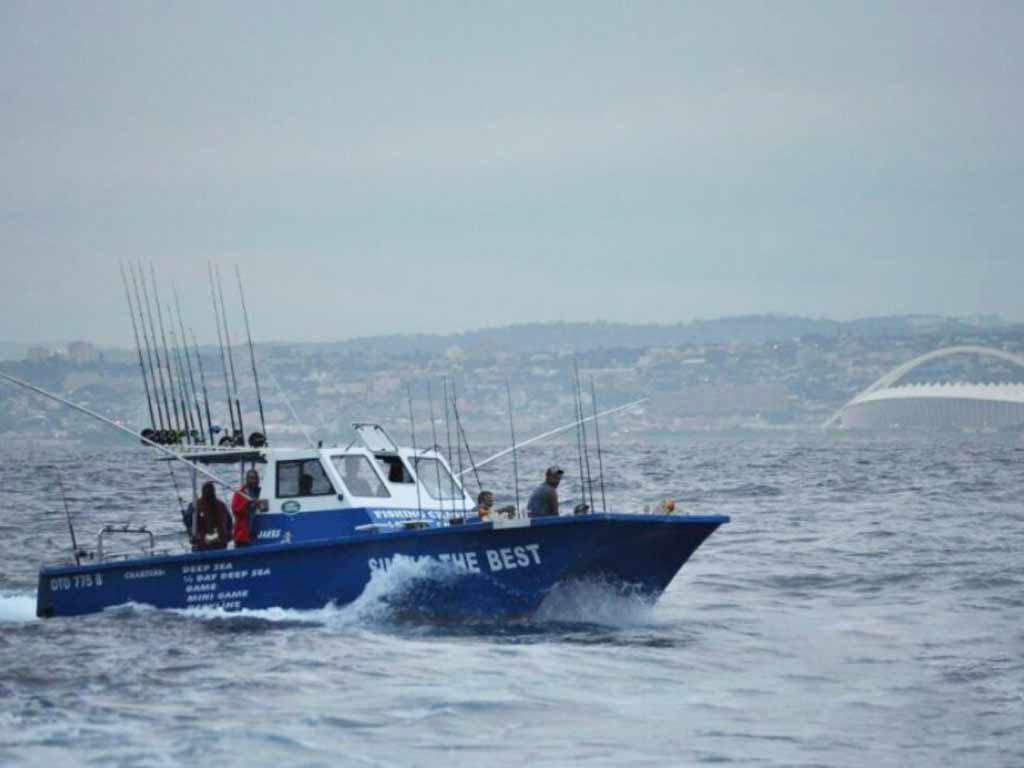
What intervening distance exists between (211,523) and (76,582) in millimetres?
1976

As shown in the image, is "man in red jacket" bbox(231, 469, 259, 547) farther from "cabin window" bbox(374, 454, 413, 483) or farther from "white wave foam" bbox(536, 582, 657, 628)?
"white wave foam" bbox(536, 582, 657, 628)

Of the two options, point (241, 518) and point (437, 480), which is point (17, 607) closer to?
point (241, 518)

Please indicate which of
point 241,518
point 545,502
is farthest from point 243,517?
point 545,502

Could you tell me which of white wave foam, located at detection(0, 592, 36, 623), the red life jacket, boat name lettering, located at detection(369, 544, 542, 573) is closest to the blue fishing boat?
boat name lettering, located at detection(369, 544, 542, 573)

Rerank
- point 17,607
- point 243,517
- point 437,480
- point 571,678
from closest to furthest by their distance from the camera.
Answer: point 571,678 → point 243,517 → point 437,480 → point 17,607

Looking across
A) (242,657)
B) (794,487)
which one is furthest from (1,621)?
(794,487)

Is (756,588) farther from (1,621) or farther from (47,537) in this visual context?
(47,537)

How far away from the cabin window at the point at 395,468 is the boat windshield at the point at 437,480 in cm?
23

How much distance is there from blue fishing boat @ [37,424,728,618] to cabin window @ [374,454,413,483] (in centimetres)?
2

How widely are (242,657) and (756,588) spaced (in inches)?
423

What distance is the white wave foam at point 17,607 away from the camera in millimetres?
27181

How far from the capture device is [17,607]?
28.3 metres

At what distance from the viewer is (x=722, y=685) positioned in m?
21.2

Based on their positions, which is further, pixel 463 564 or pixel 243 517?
pixel 243 517
